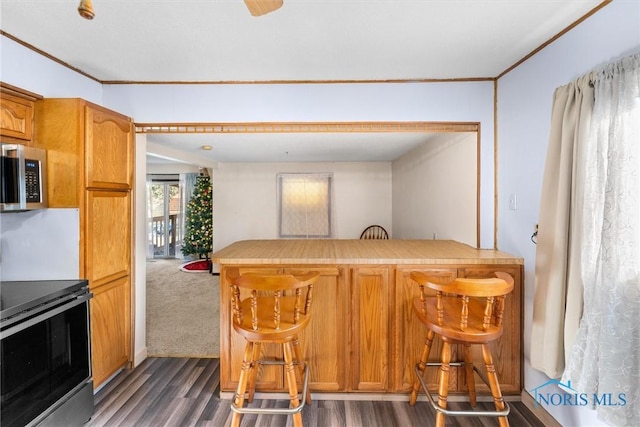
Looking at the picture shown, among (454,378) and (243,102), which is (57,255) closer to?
(243,102)

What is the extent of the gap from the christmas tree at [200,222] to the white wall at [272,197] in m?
0.92

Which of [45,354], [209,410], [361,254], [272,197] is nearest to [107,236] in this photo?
[45,354]

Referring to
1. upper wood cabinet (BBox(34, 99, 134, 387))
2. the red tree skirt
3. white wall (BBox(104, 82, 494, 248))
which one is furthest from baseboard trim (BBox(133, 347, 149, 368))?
the red tree skirt

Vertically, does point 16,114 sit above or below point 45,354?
above

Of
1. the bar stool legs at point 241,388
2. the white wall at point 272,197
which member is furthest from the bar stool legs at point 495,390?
the white wall at point 272,197

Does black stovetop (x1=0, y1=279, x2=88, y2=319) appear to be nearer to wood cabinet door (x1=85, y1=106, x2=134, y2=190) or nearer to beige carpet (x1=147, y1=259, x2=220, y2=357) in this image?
wood cabinet door (x1=85, y1=106, x2=134, y2=190)

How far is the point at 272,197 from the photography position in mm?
5590

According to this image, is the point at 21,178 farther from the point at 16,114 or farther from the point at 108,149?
the point at 108,149

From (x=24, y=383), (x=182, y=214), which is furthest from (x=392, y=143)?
(x=182, y=214)

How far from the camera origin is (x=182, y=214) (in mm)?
7172

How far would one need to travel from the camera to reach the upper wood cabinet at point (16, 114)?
1.75 meters

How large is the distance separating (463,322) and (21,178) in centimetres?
256

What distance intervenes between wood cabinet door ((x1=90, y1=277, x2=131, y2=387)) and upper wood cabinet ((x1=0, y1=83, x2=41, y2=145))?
1.05 m

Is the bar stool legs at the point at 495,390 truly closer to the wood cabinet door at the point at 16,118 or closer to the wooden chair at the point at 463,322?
the wooden chair at the point at 463,322
